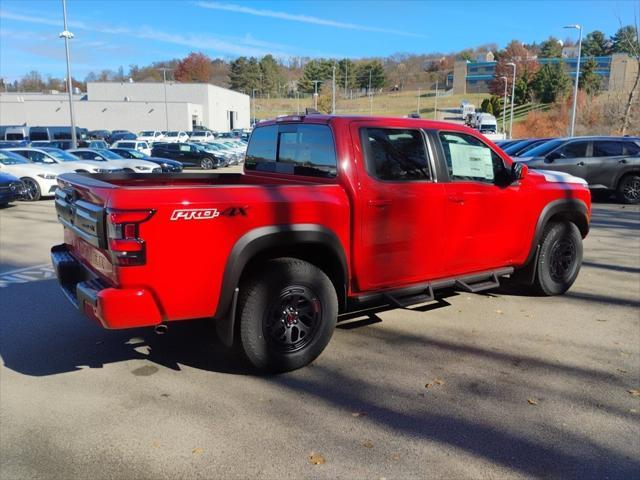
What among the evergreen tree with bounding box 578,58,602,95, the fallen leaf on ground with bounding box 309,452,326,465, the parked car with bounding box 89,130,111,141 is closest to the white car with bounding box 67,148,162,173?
the fallen leaf on ground with bounding box 309,452,326,465

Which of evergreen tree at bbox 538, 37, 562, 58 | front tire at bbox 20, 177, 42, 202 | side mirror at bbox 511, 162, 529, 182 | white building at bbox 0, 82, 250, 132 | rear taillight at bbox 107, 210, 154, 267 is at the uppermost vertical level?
evergreen tree at bbox 538, 37, 562, 58

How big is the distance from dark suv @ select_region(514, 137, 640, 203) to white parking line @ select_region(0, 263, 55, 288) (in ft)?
38.9

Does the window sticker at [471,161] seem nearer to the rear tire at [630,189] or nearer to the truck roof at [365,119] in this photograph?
the truck roof at [365,119]

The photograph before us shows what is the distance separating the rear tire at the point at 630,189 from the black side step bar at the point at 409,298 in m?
12.3

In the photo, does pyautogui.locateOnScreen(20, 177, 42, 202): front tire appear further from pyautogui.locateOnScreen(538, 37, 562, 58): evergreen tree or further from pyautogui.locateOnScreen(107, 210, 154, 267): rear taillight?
pyautogui.locateOnScreen(538, 37, 562, 58): evergreen tree

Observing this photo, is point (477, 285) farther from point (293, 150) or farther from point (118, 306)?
point (118, 306)

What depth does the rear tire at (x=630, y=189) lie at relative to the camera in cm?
1448

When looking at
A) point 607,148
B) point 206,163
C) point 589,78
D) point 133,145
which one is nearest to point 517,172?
point 607,148

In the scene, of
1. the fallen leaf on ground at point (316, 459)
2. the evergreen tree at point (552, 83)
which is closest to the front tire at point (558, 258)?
the fallen leaf on ground at point (316, 459)

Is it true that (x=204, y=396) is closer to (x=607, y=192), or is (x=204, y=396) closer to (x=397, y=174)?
(x=397, y=174)

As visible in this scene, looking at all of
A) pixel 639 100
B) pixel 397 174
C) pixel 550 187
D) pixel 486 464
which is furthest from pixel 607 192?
pixel 639 100

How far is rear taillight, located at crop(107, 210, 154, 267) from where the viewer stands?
3.32 m

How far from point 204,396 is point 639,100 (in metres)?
36.7

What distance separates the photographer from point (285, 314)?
13.5ft
